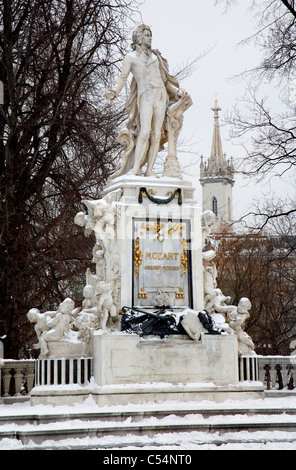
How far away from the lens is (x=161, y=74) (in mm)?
14000

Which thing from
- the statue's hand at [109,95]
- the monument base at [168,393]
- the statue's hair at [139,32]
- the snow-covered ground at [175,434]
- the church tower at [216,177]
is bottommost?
the snow-covered ground at [175,434]

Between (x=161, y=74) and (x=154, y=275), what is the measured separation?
11.5 ft

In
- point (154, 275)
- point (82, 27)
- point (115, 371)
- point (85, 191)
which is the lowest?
point (115, 371)

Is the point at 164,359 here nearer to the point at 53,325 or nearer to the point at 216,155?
the point at 53,325

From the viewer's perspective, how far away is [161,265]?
515 inches

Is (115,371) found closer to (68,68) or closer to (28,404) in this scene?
(28,404)

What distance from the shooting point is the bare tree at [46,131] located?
59.3 ft

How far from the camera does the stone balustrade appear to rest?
12312mm

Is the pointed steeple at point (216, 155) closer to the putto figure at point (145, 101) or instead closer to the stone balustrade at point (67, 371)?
the stone balustrade at point (67, 371)

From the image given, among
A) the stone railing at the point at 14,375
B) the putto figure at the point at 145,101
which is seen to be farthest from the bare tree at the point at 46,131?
the putto figure at the point at 145,101

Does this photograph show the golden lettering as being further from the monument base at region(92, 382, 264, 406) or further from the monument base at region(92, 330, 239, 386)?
the monument base at region(92, 382, 264, 406)

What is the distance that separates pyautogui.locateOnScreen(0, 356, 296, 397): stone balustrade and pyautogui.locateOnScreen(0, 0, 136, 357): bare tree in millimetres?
2838

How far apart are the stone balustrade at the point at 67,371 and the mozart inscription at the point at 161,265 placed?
1368 millimetres
